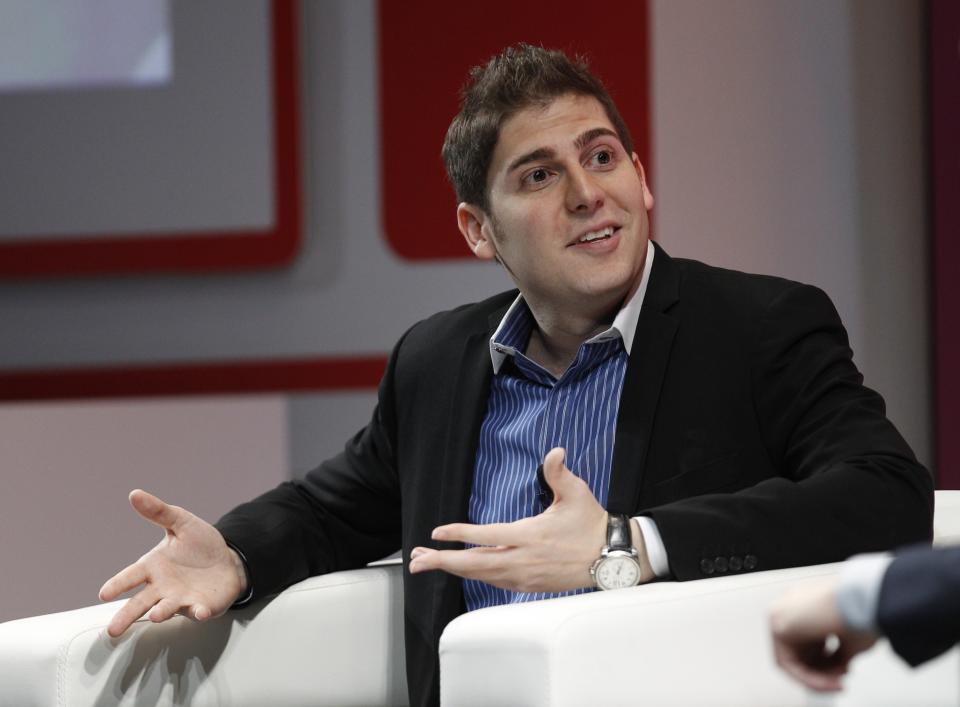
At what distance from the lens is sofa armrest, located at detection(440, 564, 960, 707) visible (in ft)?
4.23

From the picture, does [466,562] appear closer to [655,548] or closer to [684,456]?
[655,548]

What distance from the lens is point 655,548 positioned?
1.52 m

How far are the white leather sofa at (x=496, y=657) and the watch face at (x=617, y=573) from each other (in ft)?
0.22

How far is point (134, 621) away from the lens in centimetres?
177

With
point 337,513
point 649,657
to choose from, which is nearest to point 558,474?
point 649,657

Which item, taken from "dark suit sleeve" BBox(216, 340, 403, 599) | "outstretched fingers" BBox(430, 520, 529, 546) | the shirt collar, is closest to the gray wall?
"dark suit sleeve" BBox(216, 340, 403, 599)

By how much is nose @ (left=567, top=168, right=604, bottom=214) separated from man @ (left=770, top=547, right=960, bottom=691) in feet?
3.65

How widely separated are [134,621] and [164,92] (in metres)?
1.99

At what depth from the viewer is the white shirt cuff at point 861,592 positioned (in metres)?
0.85

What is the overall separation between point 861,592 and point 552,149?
1243 mm

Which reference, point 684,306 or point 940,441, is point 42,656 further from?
point 940,441

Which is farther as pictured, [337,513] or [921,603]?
[337,513]

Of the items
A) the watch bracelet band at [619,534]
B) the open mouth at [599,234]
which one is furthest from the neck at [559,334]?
the watch bracelet band at [619,534]

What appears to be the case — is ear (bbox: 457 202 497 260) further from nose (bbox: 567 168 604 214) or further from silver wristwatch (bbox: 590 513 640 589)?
silver wristwatch (bbox: 590 513 640 589)
